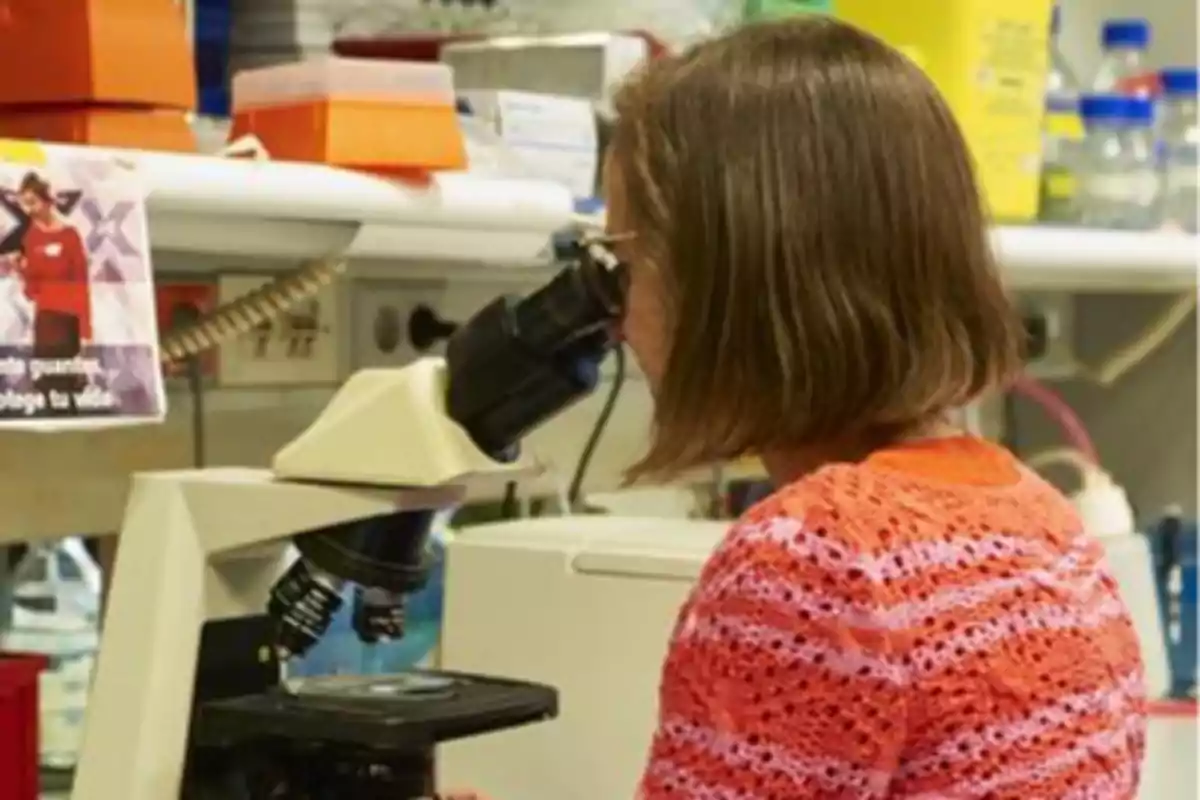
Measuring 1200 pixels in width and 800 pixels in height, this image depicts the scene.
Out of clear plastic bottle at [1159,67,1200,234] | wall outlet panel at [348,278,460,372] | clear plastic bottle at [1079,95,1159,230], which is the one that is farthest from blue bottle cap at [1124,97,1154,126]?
wall outlet panel at [348,278,460,372]

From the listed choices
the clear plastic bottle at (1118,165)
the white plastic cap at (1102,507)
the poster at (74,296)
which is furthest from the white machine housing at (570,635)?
the clear plastic bottle at (1118,165)

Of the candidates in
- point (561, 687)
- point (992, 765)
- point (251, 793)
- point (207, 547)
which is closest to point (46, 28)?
point (207, 547)

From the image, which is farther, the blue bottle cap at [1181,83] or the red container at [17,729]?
the blue bottle cap at [1181,83]

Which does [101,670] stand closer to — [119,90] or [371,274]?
[119,90]

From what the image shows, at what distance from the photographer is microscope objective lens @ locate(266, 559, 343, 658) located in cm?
125

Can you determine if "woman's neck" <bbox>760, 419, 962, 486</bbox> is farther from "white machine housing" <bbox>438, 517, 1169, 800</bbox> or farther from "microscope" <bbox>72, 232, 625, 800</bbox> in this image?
"white machine housing" <bbox>438, 517, 1169, 800</bbox>

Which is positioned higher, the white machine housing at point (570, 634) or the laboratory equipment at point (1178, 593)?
the white machine housing at point (570, 634)

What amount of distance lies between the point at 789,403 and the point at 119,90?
0.50 meters

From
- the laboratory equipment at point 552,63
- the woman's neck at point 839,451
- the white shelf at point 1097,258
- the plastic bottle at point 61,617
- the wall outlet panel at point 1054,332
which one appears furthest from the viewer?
the wall outlet panel at point 1054,332

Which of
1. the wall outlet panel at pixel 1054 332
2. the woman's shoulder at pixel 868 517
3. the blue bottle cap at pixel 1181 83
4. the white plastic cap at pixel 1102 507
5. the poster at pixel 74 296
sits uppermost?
Answer: the blue bottle cap at pixel 1181 83

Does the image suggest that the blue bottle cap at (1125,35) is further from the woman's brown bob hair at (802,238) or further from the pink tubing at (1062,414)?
the woman's brown bob hair at (802,238)

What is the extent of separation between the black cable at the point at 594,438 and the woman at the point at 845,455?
2.58ft

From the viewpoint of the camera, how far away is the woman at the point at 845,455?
996 millimetres

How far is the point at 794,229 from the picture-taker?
3.50 feet
